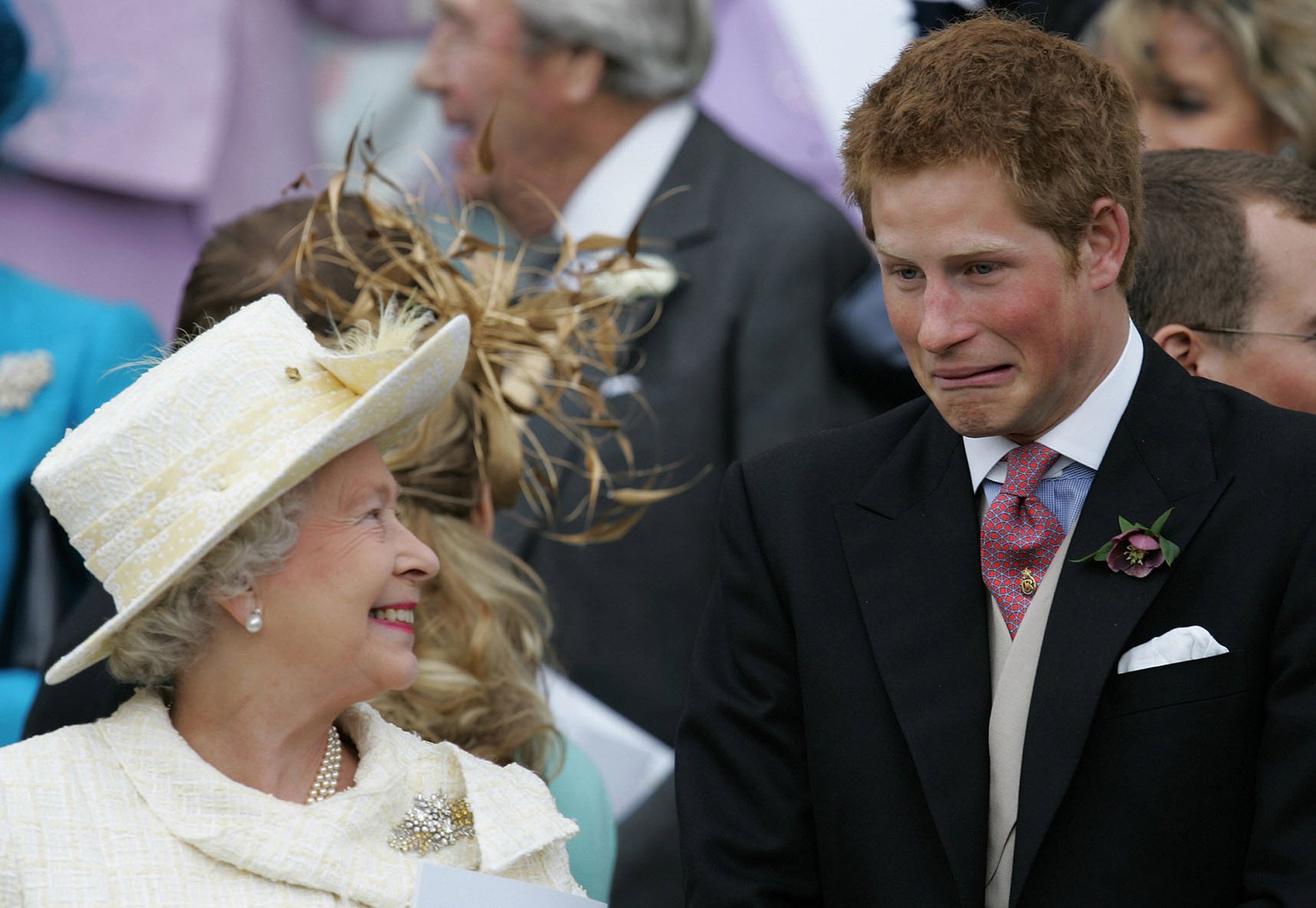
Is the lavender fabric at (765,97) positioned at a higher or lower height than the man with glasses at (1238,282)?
lower

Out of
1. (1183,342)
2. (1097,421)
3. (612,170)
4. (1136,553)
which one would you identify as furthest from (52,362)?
(1136,553)

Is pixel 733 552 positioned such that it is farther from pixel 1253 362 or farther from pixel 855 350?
pixel 855 350

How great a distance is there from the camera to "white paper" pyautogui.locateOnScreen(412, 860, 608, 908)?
7.57ft

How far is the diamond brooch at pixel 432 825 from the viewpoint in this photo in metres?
2.41

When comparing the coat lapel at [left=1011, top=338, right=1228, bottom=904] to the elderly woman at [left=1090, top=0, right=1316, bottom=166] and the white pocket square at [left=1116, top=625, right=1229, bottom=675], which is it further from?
the elderly woman at [left=1090, top=0, right=1316, bottom=166]

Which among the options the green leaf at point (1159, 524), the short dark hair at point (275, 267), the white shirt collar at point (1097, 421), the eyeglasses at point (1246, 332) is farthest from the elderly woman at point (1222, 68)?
the green leaf at point (1159, 524)

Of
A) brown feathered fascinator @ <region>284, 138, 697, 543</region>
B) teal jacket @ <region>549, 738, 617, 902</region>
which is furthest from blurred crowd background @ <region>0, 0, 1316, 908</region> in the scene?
teal jacket @ <region>549, 738, 617, 902</region>

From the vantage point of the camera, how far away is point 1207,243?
278 cm

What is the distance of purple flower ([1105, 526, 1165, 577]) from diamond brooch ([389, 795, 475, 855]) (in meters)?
0.96

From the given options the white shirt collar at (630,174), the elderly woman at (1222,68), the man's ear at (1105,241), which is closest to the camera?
the man's ear at (1105,241)

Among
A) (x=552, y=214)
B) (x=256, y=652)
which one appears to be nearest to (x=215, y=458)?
(x=256, y=652)

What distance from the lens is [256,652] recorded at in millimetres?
2391

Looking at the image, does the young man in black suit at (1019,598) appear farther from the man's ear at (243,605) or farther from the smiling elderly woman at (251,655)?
the man's ear at (243,605)

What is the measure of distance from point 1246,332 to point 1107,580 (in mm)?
801
